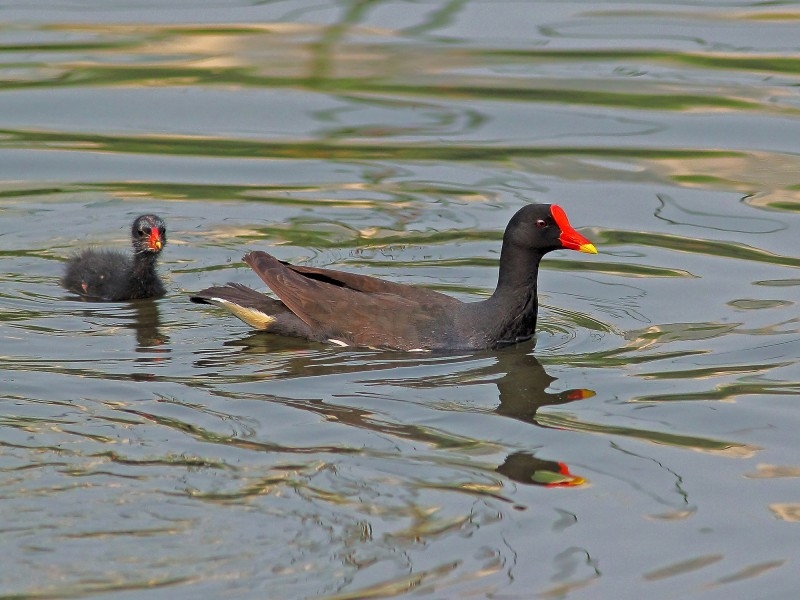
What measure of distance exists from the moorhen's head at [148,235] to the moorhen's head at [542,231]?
7.44 feet

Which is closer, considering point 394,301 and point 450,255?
point 394,301

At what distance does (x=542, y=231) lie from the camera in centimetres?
920

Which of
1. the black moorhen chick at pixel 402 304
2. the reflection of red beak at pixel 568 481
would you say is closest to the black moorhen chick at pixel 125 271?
the black moorhen chick at pixel 402 304

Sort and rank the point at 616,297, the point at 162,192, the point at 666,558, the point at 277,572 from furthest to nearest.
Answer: the point at 162,192
the point at 616,297
the point at 666,558
the point at 277,572

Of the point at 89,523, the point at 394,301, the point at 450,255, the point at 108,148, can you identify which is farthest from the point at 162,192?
the point at 89,523

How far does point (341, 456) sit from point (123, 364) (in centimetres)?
193

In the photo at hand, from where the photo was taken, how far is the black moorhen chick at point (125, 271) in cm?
992

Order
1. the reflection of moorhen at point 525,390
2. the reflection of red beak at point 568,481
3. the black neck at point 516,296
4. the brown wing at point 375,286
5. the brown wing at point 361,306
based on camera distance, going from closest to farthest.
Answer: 1. the reflection of red beak at point 568,481
2. the reflection of moorhen at point 525,390
3. the brown wing at point 361,306
4. the black neck at point 516,296
5. the brown wing at point 375,286

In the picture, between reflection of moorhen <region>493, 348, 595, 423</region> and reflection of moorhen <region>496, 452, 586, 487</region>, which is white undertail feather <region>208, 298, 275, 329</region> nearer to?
reflection of moorhen <region>493, 348, 595, 423</region>

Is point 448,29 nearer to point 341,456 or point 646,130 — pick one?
point 646,130

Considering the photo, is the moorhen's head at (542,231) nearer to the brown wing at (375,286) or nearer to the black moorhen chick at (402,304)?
the black moorhen chick at (402,304)

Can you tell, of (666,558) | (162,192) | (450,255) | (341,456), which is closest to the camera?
(666,558)

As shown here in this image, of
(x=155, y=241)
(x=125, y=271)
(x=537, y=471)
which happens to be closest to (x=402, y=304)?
(x=155, y=241)

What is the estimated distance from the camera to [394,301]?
9.03m
